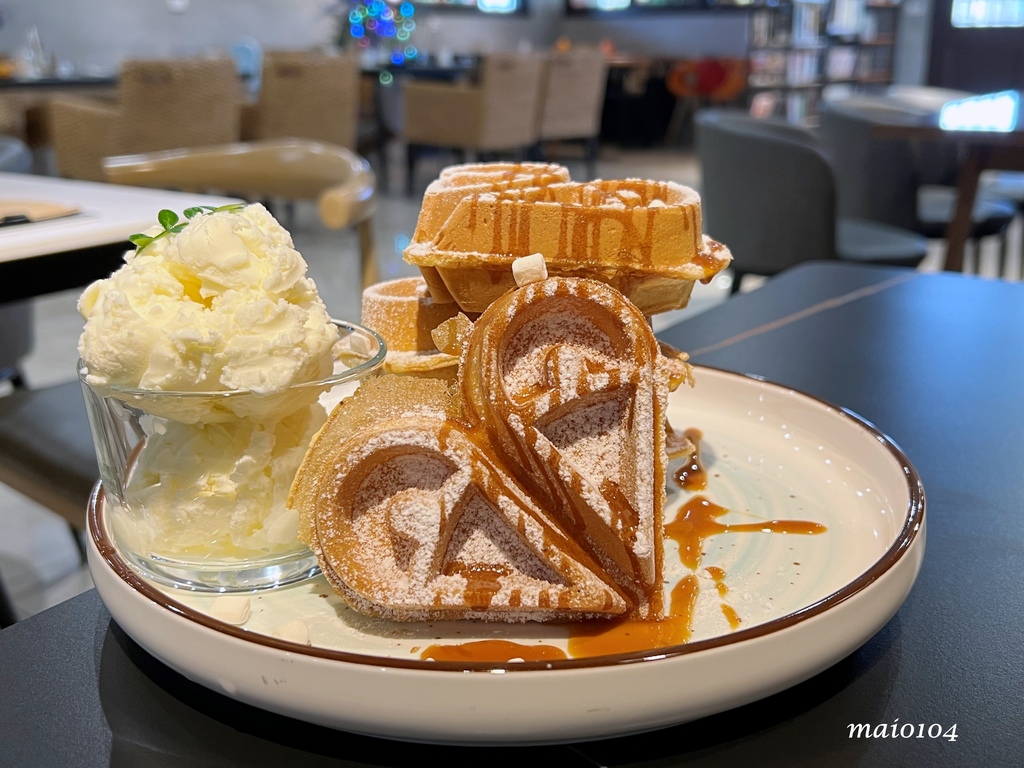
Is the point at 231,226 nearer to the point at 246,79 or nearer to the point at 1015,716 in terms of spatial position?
the point at 1015,716

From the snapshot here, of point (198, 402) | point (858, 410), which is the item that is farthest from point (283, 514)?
point (858, 410)

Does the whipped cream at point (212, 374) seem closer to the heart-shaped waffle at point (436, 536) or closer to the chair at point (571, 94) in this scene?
the heart-shaped waffle at point (436, 536)

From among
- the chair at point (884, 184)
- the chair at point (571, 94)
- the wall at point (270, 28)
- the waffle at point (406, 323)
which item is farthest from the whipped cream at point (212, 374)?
the wall at point (270, 28)

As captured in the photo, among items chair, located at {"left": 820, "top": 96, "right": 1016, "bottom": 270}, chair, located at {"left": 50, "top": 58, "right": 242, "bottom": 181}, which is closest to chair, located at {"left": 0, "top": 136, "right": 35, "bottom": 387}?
chair, located at {"left": 50, "top": 58, "right": 242, "bottom": 181}

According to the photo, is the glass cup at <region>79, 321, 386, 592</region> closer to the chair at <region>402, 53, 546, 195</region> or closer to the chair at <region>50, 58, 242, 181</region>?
the chair at <region>50, 58, 242, 181</region>

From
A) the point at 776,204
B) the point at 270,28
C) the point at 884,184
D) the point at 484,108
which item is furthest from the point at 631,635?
the point at 270,28
